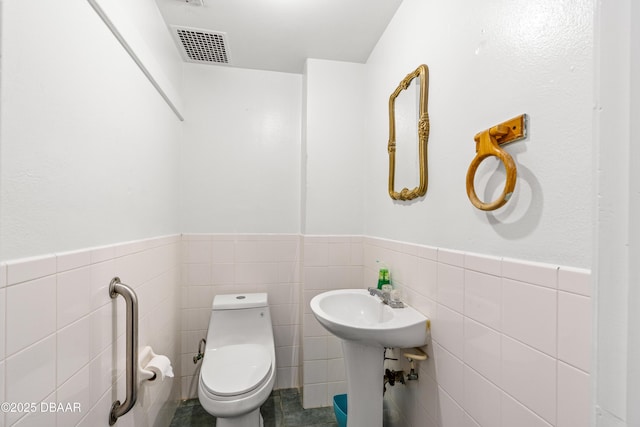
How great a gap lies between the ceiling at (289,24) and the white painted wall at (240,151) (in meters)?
0.22

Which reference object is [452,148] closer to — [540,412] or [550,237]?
[550,237]

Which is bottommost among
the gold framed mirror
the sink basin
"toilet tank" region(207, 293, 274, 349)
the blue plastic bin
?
the blue plastic bin

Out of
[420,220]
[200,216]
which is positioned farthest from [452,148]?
[200,216]

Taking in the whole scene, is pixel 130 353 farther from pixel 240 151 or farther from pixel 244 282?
pixel 240 151

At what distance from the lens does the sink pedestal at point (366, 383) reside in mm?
1299

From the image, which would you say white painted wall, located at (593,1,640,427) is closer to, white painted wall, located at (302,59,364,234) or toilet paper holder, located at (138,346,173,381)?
toilet paper holder, located at (138,346,173,381)

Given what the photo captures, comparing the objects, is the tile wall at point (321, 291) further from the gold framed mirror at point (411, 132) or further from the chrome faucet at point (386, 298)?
the gold framed mirror at point (411, 132)

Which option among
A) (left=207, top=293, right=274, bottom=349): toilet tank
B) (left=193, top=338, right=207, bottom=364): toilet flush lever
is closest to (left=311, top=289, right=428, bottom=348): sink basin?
(left=207, top=293, right=274, bottom=349): toilet tank

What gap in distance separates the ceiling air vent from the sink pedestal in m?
1.86

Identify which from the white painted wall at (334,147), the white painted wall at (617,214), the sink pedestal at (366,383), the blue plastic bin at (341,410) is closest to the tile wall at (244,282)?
the white painted wall at (334,147)

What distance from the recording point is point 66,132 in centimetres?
81

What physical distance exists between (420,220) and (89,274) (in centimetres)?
124

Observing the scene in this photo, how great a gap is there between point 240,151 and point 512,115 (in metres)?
1.73

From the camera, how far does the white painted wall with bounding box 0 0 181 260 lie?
2.09 feet
